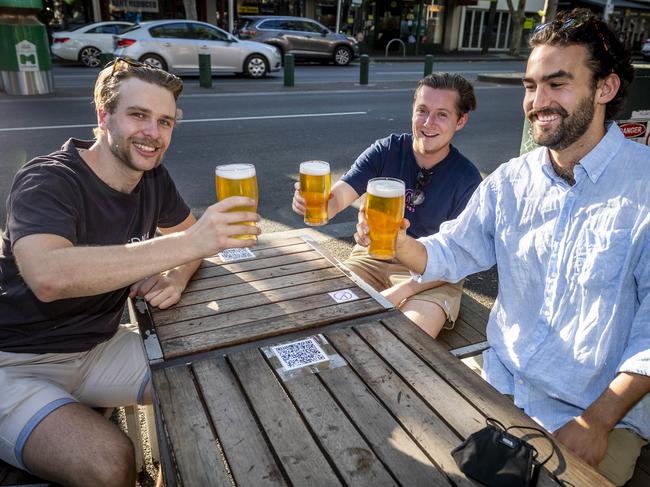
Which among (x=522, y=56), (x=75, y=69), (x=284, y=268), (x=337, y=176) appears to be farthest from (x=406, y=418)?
(x=522, y=56)

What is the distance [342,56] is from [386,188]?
18811 mm

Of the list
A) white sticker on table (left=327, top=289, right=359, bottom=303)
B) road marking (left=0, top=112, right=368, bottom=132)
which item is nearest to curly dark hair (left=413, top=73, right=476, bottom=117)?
white sticker on table (left=327, top=289, right=359, bottom=303)

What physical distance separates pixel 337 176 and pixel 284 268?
4033mm

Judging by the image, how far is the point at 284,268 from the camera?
7.87 ft

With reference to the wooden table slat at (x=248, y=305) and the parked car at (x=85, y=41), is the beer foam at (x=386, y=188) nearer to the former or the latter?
the wooden table slat at (x=248, y=305)

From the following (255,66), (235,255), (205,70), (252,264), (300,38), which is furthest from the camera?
(300,38)

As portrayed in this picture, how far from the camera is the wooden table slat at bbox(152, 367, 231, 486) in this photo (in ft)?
4.08

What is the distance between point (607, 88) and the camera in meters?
1.97

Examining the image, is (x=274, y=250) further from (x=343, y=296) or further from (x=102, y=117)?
(x=102, y=117)

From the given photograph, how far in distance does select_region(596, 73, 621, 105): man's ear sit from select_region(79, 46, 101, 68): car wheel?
16.9 meters

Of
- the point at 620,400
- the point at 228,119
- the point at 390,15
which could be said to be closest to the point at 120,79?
the point at 620,400

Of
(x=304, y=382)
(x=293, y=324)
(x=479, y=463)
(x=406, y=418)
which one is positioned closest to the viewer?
(x=479, y=463)

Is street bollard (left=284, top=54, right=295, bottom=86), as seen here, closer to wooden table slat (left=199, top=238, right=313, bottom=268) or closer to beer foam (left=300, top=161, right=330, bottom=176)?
wooden table slat (left=199, top=238, right=313, bottom=268)

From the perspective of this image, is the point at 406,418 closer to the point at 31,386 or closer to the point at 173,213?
the point at 31,386
